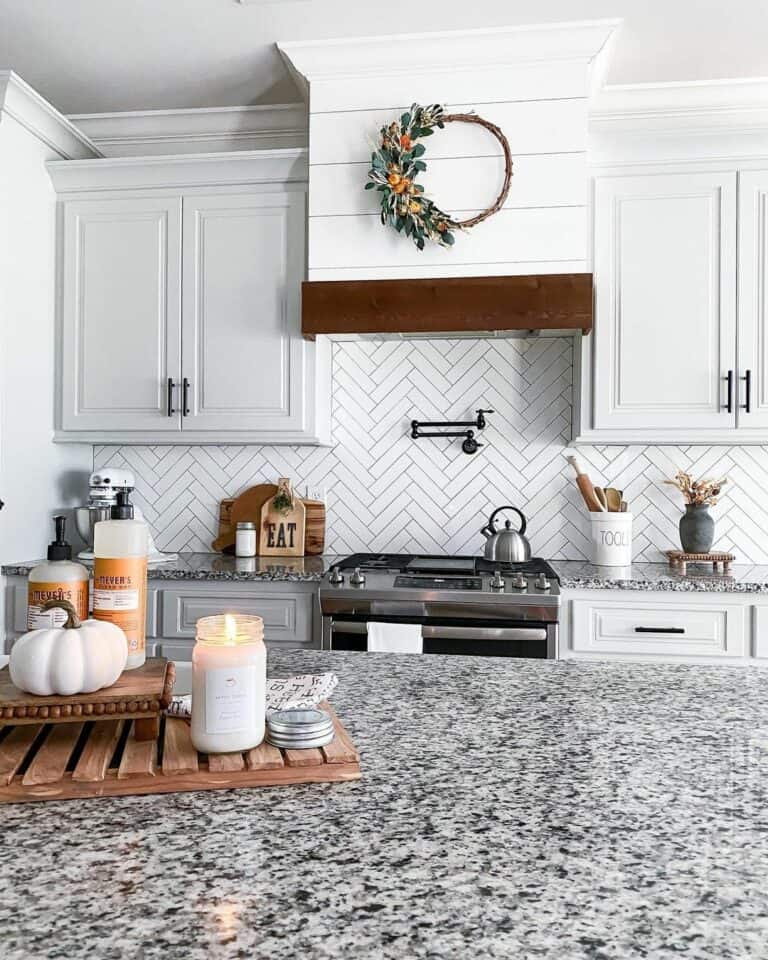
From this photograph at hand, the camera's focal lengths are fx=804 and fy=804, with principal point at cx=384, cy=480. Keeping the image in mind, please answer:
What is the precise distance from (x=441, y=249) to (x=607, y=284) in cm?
63

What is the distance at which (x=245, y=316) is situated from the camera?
3068mm

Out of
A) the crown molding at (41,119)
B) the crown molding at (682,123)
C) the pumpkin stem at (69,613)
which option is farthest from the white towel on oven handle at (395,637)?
the crown molding at (41,119)

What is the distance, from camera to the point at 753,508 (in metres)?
3.16

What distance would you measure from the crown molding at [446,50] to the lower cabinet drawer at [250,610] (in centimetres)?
186

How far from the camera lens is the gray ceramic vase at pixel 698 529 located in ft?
9.78

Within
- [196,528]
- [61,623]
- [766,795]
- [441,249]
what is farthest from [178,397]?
[766,795]

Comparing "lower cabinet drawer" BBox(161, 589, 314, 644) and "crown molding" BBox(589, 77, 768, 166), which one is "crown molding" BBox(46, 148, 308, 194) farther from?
"lower cabinet drawer" BBox(161, 589, 314, 644)

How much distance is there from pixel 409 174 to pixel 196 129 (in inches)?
46.3

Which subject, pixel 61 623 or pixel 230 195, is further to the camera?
pixel 230 195

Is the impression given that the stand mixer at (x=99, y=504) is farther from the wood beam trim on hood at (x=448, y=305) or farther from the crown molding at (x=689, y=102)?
the crown molding at (x=689, y=102)

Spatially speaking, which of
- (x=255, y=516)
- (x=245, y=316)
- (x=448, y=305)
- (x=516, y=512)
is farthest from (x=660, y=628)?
(x=245, y=316)

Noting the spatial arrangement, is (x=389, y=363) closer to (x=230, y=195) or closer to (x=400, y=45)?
(x=230, y=195)

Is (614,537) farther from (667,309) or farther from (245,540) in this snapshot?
(245,540)

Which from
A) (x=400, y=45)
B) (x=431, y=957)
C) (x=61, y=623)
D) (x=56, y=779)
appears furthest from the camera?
(x=400, y=45)
